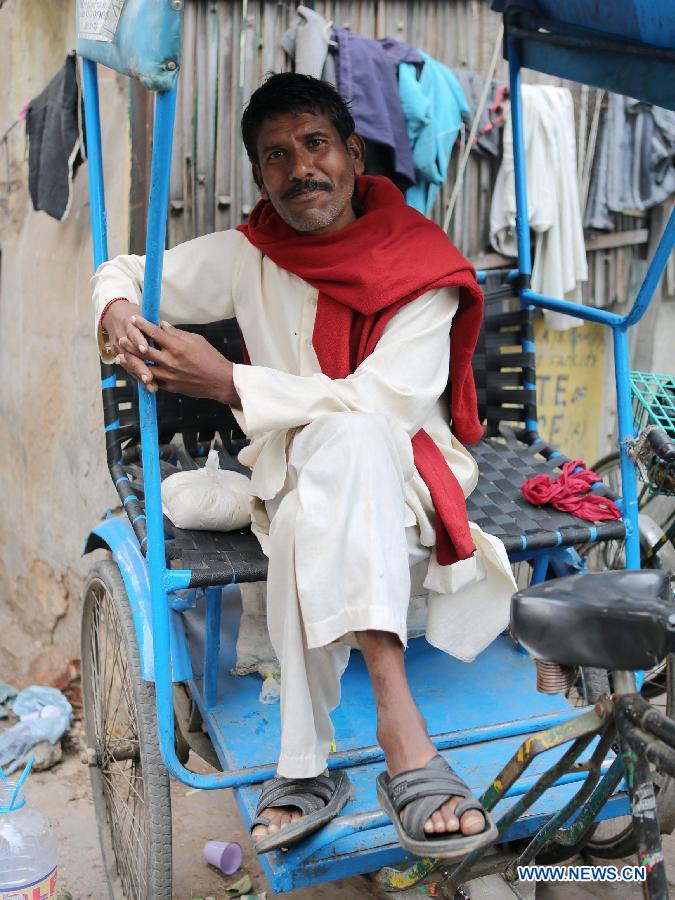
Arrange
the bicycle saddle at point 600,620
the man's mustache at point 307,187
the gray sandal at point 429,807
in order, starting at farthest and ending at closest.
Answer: the man's mustache at point 307,187
the gray sandal at point 429,807
the bicycle saddle at point 600,620

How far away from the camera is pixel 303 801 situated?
1.85 m

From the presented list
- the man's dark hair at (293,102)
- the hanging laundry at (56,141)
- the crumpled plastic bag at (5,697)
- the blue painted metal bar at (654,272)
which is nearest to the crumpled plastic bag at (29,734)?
the crumpled plastic bag at (5,697)

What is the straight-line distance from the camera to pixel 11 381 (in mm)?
4590

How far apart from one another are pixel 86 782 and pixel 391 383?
205 centimetres

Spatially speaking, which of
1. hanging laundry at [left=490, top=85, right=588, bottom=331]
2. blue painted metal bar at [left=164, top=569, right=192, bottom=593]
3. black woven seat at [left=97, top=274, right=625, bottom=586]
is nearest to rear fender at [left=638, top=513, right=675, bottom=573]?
black woven seat at [left=97, top=274, right=625, bottom=586]

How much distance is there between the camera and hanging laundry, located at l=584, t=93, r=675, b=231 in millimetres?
4660

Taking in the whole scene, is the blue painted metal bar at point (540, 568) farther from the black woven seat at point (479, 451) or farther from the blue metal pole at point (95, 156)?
the blue metal pole at point (95, 156)

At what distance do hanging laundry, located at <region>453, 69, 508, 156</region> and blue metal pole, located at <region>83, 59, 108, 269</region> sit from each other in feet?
7.73

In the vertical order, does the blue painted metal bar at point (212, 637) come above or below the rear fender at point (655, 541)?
above

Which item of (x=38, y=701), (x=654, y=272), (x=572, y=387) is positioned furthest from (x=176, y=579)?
(x=572, y=387)

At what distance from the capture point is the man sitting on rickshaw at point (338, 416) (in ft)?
5.67

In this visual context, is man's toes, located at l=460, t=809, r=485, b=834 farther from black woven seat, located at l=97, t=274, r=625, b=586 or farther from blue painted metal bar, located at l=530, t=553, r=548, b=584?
blue painted metal bar, located at l=530, t=553, r=548, b=584

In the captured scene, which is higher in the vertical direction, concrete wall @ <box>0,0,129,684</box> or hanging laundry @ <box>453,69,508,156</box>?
hanging laundry @ <box>453,69,508,156</box>

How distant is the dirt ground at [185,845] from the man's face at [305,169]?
1765mm
